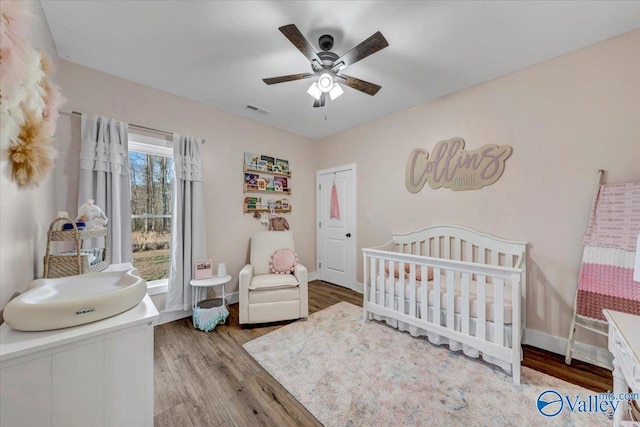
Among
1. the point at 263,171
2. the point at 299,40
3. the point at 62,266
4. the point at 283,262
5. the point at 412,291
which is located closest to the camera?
the point at 62,266

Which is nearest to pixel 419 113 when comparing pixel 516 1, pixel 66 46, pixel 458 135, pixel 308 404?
pixel 458 135

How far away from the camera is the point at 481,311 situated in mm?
1796

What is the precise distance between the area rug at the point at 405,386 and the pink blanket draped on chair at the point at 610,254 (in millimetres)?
646

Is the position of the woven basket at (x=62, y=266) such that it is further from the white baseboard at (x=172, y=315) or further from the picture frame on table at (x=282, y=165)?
the picture frame on table at (x=282, y=165)

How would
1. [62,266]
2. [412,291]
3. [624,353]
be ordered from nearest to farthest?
[624,353]
[62,266]
[412,291]

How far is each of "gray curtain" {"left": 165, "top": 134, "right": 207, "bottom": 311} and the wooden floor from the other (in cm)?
39

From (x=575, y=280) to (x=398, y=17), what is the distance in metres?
2.52

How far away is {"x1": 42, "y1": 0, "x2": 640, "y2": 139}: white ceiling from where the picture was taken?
150 centimetres

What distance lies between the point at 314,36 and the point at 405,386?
2.64 m

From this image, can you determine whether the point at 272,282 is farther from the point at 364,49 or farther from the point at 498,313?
the point at 364,49

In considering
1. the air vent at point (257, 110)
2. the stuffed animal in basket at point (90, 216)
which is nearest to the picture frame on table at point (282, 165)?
the air vent at point (257, 110)

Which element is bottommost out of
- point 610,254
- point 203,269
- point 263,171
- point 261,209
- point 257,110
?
point 203,269

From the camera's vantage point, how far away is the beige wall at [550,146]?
1.77 metres

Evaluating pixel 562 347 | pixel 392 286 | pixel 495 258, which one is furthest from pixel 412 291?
pixel 562 347
